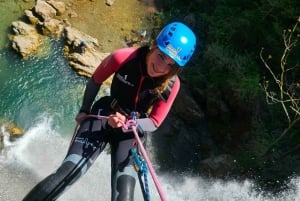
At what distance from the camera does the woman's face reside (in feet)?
9.78

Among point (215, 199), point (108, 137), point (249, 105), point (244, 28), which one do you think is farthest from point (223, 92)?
point (108, 137)

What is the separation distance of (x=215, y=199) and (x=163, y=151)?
169 centimetres

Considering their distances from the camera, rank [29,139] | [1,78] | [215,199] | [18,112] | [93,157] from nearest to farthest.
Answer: [93,157], [215,199], [29,139], [18,112], [1,78]

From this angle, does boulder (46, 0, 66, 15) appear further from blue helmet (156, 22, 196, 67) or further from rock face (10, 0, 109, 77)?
blue helmet (156, 22, 196, 67)

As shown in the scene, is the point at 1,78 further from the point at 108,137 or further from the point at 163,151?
the point at 108,137

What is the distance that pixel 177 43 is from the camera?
2914 mm

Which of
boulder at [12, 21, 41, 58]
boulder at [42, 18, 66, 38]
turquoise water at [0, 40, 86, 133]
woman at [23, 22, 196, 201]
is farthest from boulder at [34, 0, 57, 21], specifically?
woman at [23, 22, 196, 201]

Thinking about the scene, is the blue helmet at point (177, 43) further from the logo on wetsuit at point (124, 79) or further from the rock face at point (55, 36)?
the rock face at point (55, 36)

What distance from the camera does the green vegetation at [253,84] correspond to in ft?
23.3

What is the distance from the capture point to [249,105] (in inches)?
301

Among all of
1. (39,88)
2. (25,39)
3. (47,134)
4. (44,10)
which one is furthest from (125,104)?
(44,10)

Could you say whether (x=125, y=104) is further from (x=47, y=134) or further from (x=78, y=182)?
(x=47, y=134)

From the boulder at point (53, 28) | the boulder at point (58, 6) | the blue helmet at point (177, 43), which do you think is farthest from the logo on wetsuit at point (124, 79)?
the boulder at point (58, 6)

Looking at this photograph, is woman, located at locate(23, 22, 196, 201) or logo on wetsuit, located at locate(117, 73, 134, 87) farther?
logo on wetsuit, located at locate(117, 73, 134, 87)
